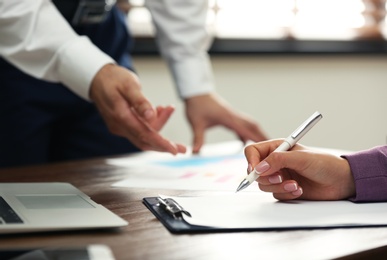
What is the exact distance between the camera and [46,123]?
1.33 metres

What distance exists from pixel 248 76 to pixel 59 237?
2.12 metres

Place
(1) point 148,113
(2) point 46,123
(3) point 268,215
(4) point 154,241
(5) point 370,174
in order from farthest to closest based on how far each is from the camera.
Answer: (2) point 46,123 → (1) point 148,113 → (5) point 370,174 → (3) point 268,215 → (4) point 154,241

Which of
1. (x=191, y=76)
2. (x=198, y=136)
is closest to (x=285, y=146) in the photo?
(x=198, y=136)

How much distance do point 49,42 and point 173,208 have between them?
→ 0.53m

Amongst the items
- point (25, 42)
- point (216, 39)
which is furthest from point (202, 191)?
point (216, 39)

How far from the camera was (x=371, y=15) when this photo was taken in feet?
10.2

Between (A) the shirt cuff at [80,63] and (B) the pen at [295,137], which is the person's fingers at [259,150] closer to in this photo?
(B) the pen at [295,137]

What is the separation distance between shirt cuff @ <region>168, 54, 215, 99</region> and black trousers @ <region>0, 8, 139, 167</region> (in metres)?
0.22

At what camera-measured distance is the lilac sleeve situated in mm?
801

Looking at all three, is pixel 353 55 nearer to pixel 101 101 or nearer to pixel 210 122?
pixel 210 122

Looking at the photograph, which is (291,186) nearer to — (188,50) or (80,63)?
(80,63)

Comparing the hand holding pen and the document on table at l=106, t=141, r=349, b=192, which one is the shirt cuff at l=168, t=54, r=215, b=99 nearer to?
the document on table at l=106, t=141, r=349, b=192

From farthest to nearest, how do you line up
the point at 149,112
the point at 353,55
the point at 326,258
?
the point at 353,55, the point at 149,112, the point at 326,258

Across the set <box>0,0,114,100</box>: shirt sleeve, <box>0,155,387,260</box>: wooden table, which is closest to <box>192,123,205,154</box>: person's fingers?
<box>0,0,114,100</box>: shirt sleeve
